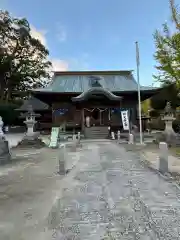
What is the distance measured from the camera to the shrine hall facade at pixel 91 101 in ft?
89.6

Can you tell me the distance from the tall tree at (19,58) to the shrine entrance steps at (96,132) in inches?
787

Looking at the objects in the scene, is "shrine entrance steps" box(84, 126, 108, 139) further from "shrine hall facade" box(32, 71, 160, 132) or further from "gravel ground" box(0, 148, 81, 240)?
"gravel ground" box(0, 148, 81, 240)

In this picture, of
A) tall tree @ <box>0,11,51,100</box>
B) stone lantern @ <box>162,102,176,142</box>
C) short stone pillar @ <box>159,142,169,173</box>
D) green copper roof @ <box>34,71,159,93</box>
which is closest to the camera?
short stone pillar @ <box>159,142,169,173</box>

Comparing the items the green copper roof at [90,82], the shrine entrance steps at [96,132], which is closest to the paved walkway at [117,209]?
the shrine entrance steps at [96,132]

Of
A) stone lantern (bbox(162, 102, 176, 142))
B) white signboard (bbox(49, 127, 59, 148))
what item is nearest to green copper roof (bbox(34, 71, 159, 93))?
stone lantern (bbox(162, 102, 176, 142))

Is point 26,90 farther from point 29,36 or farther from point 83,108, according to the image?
point 83,108

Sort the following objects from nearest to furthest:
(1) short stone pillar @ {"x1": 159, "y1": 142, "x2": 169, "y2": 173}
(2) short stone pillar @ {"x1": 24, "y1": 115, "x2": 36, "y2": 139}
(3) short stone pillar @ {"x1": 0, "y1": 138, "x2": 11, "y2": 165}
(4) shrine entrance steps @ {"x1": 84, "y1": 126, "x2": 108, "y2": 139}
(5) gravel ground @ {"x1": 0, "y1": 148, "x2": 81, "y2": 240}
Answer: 1. (5) gravel ground @ {"x1": 0, "y1": 148, "x2": 81, "y2": 240}
2. (1) short stone pillar @ {"x1": 159, "y1": 142, "x2": 169, "y2": 173}
3. (3) short stone pillar @ {"x1": 0, "y1": 138, "x2": 11, "y2": 165}
4. (2) short stone pillar @ {"x1": 24, "y1": 115, "x2": 36, "y2": 139}
5. (4) shrine entrance steps @ {"x1": 84, "y1": 126, "x2": 108, "y2": 139}

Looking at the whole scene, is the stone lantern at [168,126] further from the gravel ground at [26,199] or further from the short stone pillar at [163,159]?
the gravel ground at [26,199]

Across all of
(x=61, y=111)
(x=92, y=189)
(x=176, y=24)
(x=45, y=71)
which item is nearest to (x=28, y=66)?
(x=45, y=71)

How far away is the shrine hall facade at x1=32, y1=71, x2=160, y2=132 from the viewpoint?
27312mm

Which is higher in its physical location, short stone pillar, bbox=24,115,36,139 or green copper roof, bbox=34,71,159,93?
green copper roof, bbox=34,71,159,93

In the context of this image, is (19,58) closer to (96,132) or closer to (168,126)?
(96,132)

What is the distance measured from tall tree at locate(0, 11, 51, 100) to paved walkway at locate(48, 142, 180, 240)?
118 ft

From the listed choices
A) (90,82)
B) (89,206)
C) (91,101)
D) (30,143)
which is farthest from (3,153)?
(90,82)
